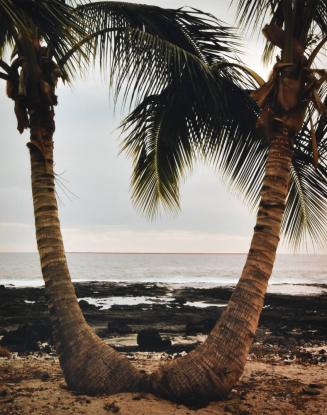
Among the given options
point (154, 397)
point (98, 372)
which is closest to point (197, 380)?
point (154, 397)

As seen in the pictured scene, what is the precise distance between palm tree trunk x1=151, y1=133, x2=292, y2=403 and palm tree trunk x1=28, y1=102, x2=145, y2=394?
42cm

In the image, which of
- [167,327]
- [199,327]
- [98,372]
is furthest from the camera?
[167,327]

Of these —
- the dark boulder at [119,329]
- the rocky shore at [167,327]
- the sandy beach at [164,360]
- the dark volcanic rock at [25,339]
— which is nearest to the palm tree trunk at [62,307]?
the sandy beach at [164,360]

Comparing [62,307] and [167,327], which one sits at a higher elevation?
[62,307]

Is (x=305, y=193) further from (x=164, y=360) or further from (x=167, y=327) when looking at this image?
(x=167, y=327)

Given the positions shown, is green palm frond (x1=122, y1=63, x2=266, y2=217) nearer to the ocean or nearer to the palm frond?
the palm frond

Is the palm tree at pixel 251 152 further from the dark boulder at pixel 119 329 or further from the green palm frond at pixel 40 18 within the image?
the dark boulder at pixel 119 329

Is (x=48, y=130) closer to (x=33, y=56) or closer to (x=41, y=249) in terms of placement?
(x=33, y=56)

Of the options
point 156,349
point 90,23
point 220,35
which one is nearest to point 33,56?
point 90,23

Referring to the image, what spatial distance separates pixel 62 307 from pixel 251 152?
2861 mm

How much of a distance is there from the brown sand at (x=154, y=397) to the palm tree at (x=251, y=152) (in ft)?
0.72

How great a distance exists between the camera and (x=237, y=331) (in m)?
4.33

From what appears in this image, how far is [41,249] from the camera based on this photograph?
4.73 meters

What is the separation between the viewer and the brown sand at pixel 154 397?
4242mm
